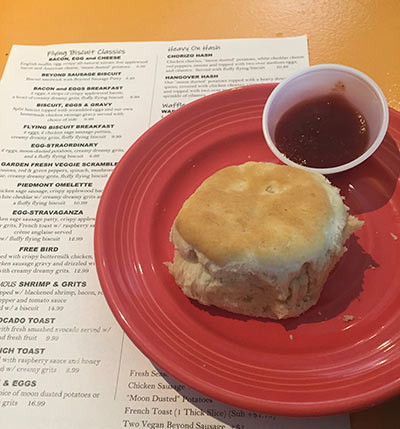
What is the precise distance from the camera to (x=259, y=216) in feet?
3.03

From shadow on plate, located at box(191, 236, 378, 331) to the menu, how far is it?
22cm

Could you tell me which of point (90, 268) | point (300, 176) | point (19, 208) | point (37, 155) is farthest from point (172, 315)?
point (37, 155)

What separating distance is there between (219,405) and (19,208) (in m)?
0.92

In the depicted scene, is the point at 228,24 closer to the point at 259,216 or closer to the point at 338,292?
the point at 259,216

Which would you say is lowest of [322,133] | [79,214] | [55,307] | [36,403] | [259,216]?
[36,403]

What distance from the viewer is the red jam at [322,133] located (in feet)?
3.73

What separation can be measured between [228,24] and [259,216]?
1.13 metres

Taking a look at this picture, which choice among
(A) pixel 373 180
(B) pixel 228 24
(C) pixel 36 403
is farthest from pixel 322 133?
(C) pixel 36 403

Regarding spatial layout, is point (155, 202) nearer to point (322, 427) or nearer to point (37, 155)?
point (37, 155)

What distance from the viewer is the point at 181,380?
2.84 feet

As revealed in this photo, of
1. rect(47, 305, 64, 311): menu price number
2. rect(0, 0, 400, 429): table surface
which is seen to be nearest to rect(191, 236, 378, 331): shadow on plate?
rect(47, 305, 64, 311): menu price number

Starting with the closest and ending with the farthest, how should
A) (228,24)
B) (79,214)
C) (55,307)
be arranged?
(55,307)
(79,214)
(228,24)

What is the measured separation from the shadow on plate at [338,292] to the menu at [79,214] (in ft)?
0.73

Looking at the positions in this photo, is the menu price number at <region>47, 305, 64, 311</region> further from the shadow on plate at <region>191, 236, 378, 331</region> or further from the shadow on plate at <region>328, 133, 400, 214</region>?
the shadow on plate at <region>328, 133, 400, 214</region>
